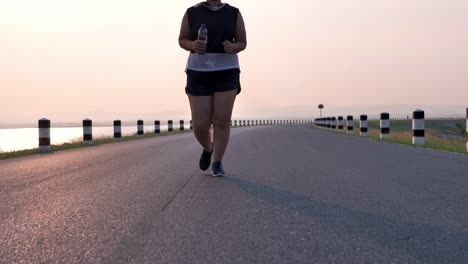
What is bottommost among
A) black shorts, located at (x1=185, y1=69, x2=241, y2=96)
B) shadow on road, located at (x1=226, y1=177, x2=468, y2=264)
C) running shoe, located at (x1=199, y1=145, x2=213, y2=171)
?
shadow on road, located at (x1=226, y1=177, x2=468, y2=264)

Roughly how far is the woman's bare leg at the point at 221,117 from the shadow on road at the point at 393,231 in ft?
5.74

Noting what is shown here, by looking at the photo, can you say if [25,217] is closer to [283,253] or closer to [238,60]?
[283,253]

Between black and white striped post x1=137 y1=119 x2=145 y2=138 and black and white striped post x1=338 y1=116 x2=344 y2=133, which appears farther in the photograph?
black and white striped post x1=338 y1=116 x2=344 y2=133

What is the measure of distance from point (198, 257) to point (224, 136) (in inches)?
143

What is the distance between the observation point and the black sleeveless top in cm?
591

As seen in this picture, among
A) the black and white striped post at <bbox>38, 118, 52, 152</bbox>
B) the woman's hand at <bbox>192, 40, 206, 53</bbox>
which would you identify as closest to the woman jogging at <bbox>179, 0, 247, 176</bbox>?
the woman's hand at <bbox>192, 40, 206, 53</bbox>

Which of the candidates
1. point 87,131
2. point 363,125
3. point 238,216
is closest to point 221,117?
point 238,216

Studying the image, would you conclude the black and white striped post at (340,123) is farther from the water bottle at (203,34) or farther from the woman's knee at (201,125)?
the water bottle at (203,34)

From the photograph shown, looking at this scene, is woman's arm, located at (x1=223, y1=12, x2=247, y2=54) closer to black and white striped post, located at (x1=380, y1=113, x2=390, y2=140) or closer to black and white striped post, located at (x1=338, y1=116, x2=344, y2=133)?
black and white striped post, located at (x1=380, y1=113, x2=390, y2=140)

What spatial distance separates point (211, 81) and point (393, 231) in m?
3.21

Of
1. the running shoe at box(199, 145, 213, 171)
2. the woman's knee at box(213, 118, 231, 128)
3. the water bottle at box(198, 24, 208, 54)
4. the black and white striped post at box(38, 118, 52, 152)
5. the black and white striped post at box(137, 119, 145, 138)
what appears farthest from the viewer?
the black and white striped post at box(137, 119, 145, 138)

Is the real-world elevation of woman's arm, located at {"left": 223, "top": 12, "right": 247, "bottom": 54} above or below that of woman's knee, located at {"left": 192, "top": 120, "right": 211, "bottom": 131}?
above

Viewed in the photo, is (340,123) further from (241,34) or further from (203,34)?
(203,34)

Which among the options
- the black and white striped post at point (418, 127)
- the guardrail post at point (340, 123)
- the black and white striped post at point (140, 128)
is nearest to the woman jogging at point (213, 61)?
the black and white striped post at point (418, 127)
